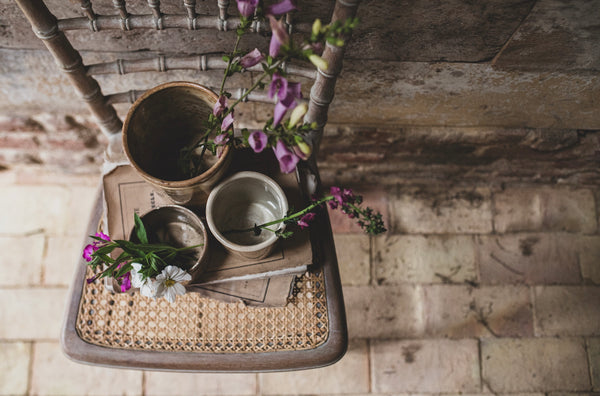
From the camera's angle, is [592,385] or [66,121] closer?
[66,121]

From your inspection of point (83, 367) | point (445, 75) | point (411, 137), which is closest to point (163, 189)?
point (445, 75)

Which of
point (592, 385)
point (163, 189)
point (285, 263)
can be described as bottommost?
point (592, 385)

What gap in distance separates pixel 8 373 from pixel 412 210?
1729mm

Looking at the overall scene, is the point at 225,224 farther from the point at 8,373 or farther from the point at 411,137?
the point at 8,373

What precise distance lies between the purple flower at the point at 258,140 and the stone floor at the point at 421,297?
116 cm

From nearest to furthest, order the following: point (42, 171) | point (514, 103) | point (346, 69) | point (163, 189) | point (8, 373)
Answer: point (163, 189) < point (346, 69) < point (514, 103) < point (8, 373) < point (42, 171)

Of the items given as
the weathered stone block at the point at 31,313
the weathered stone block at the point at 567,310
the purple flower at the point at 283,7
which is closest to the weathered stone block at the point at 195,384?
the weathered stone block at the point at 31,313

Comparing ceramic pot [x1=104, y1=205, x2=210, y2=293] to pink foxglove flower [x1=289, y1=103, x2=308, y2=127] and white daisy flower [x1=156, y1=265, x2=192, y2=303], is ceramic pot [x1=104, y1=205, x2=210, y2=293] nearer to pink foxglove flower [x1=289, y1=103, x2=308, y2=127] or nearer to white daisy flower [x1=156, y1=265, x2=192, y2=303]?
white daisy flower [x1=156, y1=265, x2=192, y2=303]

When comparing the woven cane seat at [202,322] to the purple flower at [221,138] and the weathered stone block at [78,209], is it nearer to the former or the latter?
the purple flower at [221,138]

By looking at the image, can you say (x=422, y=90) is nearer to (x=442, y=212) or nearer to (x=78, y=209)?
(x=442, y=212)

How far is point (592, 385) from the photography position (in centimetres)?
172

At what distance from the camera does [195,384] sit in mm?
1684

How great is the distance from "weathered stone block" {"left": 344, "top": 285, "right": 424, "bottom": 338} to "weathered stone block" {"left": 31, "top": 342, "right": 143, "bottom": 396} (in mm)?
868

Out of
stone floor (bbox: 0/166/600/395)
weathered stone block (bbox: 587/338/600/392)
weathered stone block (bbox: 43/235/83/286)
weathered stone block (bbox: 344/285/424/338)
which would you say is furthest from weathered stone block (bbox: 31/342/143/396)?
weathered stone block (bbox: 587/338/600/392)
